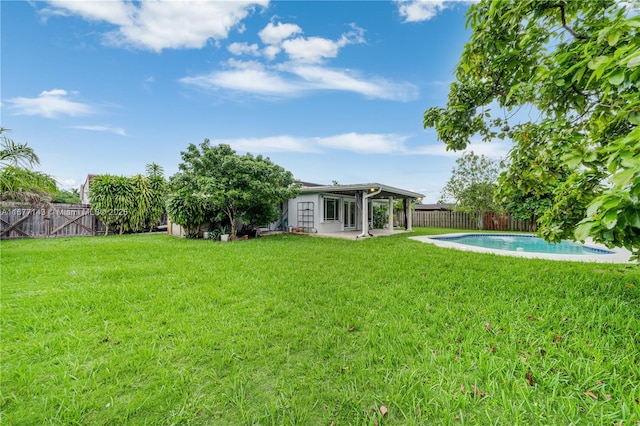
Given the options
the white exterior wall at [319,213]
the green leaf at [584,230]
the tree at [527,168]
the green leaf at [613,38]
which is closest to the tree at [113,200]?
the white exterior wall at [319,213]

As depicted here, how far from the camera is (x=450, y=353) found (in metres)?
2.66

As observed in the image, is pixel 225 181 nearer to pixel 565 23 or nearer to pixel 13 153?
pixel 13 153

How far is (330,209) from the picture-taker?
15.7m

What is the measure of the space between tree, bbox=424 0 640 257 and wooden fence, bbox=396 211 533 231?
18788mm

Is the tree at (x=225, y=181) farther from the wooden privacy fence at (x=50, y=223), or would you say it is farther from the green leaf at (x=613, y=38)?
the green leaf at (x=613, y=38)

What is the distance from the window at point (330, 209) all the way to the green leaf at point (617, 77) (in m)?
13.8

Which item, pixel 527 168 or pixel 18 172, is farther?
pixel 18 172

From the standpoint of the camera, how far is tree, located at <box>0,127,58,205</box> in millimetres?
7121

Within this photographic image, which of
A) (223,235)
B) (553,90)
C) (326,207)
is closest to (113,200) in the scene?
(223,235)

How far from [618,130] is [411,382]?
3.02 m

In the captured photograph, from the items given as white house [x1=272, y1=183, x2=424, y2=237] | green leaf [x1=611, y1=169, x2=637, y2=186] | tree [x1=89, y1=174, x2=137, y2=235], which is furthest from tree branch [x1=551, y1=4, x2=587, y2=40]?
tree [x1=89, y1=174, x2=137, y2=235]

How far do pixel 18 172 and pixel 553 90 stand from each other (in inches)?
457

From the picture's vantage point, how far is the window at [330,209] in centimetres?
1521

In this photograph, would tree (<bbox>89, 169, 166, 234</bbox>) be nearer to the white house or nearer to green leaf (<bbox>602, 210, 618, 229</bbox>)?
the white house
